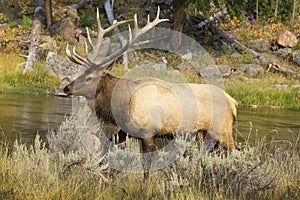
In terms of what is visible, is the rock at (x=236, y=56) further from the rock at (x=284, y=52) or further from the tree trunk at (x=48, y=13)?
the tree trunk at (x=48, y=13)

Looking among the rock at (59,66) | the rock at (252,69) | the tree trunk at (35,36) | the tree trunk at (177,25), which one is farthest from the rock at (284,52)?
the rock at (59,66)

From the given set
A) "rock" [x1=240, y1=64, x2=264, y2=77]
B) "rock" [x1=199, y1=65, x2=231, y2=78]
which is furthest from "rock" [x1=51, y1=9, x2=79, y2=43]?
"rock" [x1=240, y1=64, x2=264, y2=77]

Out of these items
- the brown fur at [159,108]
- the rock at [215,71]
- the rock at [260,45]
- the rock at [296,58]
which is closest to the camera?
the brown fur at [159,108]

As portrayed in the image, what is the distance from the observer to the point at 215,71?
24.5 meters

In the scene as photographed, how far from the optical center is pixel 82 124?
26.4 feet

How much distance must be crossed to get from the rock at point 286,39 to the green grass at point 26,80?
1326 cm

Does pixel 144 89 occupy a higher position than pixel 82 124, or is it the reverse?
pixel 144 89

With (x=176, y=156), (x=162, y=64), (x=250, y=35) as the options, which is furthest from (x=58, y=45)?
(x=176, y=156)

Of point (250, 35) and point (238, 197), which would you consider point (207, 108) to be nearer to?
point (238, 197)

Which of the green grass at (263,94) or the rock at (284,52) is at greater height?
the rock at (284,52)

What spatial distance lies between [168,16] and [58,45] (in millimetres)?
6852

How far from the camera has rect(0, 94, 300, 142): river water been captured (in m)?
11.9

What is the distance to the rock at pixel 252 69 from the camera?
1013 inches

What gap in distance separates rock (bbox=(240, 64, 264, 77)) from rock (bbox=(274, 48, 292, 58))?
3586 millimetres
